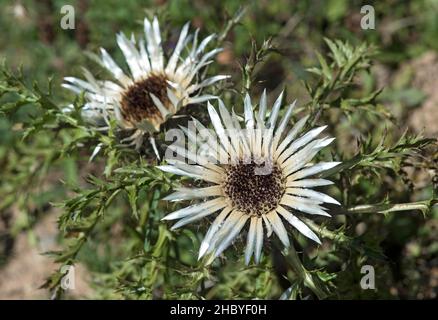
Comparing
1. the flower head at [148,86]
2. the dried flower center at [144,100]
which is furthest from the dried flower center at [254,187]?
the dried flower center at [144,100]

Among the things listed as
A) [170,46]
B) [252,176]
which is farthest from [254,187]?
[170,46]

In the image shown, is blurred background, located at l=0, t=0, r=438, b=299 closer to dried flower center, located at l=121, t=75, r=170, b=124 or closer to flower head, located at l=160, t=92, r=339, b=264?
dried flower center, located at l=121, t=75, r=170, b=124

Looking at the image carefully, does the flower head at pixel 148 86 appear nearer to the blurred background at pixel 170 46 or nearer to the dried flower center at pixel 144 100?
the dried flower center at pixel 144 100

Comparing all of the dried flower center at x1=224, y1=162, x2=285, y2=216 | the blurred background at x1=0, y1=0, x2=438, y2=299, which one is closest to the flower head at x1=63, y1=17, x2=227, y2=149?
the dried flower center at x1=224, y1=162, x2=285, y2=216

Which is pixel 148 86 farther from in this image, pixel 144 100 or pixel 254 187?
pixel 254 187
